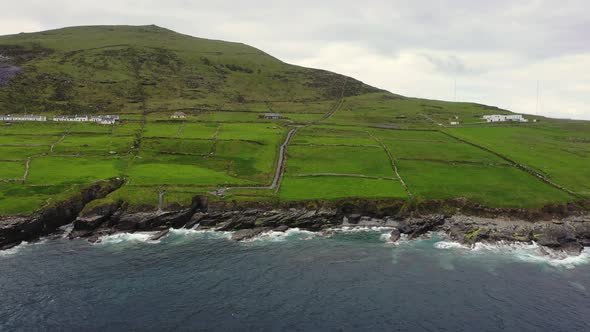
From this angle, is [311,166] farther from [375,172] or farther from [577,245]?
[577,245]

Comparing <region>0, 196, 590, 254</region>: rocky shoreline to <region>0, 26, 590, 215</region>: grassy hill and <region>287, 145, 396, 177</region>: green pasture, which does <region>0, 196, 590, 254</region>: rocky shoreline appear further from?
<region>287, 145, 396, 177</region>: green pasture

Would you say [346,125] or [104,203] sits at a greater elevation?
[346,125]

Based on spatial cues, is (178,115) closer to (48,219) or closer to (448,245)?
(48,219)

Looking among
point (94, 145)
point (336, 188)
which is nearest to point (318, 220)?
point (336, 188)

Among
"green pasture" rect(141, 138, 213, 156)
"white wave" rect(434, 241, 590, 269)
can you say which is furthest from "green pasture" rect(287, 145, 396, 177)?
"white wave" rect(434, 241, 590, 269)

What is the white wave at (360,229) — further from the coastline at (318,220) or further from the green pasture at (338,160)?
the green pasture at (338,160)

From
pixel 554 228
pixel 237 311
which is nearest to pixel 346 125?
pixel 554 228

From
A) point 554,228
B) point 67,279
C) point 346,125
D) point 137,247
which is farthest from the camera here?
point 346,125
